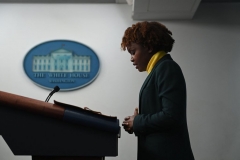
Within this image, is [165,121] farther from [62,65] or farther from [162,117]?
[62,65]

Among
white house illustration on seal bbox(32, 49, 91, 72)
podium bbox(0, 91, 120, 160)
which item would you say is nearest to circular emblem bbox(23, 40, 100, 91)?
white house illustration on seal bbox(32, 49, 91, 72)

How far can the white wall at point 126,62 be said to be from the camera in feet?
8.17

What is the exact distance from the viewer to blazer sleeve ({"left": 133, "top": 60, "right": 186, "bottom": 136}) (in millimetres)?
1091

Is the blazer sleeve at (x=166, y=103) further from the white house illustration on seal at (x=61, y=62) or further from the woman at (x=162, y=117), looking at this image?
the white house illustration on seal at (x=61, y=62)

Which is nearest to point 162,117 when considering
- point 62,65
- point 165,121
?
point 165,121

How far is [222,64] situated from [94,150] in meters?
2.04

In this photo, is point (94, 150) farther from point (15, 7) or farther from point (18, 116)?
point (15, 7)

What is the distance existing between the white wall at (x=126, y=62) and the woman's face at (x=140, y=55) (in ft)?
3.99

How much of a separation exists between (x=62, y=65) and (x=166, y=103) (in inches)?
67.2

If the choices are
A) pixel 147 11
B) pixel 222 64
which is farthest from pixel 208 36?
pixel 147 11

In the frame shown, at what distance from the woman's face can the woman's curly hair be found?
0.02 metres

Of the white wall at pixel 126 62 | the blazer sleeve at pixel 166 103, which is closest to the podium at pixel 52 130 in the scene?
the blazer sleeve at pixel 166 103

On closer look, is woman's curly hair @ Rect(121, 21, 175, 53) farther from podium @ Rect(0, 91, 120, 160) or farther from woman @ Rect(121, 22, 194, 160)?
podium @ Rect(0, 91, 120, 160)

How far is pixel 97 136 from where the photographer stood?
0.98 metres
